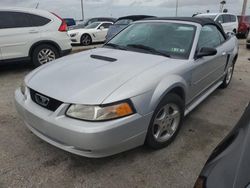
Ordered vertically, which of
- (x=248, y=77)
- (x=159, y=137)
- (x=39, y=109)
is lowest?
(x=248, y=77)

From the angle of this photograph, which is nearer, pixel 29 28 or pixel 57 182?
pixel 57 182

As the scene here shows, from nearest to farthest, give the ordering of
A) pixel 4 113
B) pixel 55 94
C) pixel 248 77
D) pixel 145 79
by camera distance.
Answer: pixel 55 94 < pixel 145 79 < pixel 4 113 < pixel 248 77

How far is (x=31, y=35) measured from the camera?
607 centimetres

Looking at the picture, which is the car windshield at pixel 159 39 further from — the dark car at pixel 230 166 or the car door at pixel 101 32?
the car door at pixel 101 32

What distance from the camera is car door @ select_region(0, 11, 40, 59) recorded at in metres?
5.79

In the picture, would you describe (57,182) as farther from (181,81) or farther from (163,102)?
(181,81)

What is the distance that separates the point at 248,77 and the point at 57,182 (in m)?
5.54

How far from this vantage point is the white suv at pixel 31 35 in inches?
229

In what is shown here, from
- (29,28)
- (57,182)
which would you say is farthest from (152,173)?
(29,28)

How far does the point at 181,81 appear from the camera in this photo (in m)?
2.80

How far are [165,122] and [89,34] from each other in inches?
430

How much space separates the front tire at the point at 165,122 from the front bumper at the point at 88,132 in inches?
7.3

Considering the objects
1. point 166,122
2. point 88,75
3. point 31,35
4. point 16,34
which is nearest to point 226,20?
point 31,35

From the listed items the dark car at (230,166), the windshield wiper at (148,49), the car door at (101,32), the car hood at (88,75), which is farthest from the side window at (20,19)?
the car door at (101,32)
